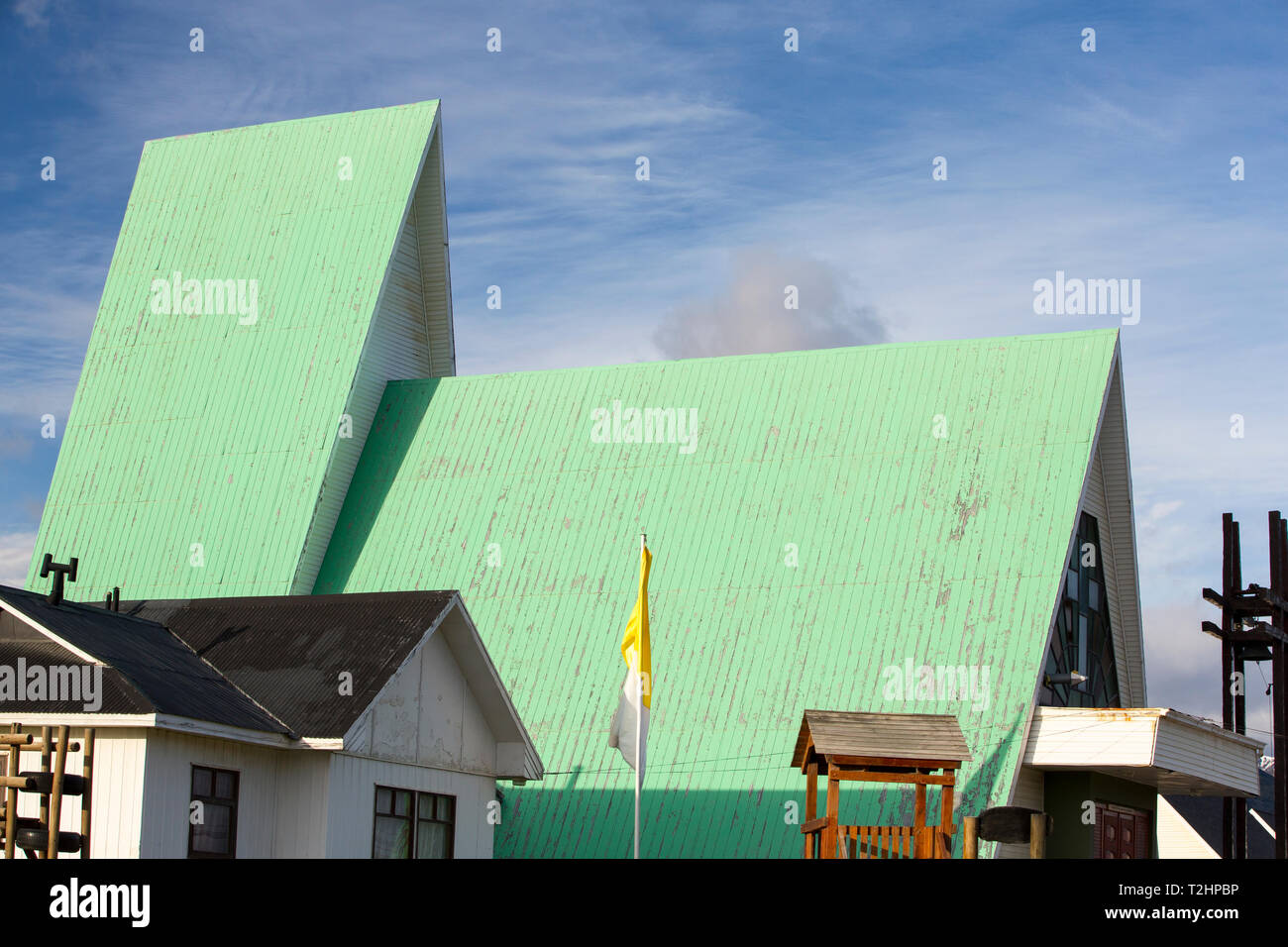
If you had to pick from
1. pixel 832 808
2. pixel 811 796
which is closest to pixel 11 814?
pixel 832 808

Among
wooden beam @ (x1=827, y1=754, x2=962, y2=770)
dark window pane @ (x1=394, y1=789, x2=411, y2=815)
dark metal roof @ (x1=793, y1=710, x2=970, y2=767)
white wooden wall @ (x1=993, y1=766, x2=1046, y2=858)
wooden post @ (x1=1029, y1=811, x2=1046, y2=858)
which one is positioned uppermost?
dark metal roof @ (x1=793, y1=710, x2=970, y2=767)

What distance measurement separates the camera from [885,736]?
2080 centimetres

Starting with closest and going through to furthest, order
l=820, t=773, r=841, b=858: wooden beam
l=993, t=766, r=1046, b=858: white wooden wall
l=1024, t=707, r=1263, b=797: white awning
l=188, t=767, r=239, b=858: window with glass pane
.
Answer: l=188, t=767, r=239, b=858: window with glass pane < l=820, t=773, r=841, b=858: wooden beam < l=1024, t=707, r=1263, b=797: white awning < l=993, t=766, r=1046, b=858: white wooden wall

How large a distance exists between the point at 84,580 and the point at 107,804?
15580 mm

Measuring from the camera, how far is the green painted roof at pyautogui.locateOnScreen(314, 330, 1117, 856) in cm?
2542

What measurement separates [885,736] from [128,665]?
9.45 m

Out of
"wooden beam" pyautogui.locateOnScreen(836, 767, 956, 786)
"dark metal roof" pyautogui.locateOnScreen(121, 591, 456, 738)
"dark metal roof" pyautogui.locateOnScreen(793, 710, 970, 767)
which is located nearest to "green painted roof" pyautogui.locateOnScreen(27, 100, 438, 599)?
"dark metal roof" pyautogui.locateOnScreen(121, 591, 456, 738)

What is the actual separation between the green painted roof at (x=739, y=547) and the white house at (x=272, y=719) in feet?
11.5

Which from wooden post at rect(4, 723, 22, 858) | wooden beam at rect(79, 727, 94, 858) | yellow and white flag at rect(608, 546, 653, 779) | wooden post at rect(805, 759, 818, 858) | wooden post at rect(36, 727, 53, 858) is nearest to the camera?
wooden post at rect(4, 723, 22, 858)

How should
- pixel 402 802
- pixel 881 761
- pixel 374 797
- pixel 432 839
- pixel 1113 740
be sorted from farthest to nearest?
1. pixel 1113 740
2. pixel 432 839
3. pixel 402 802
4. pixel 881 761
5. pixel 374 797

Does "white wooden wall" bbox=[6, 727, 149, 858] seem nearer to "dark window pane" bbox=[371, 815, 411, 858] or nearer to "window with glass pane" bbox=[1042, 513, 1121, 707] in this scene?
"dark window pane" bbox=[371, 815, 411, 858]

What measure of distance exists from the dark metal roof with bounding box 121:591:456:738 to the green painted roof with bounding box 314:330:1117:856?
5.98 meters

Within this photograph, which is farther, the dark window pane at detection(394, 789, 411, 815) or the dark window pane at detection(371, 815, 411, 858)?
the dark window pane at detection(394, 789, 411, 815)

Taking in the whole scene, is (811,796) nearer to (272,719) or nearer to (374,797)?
(374,797)
